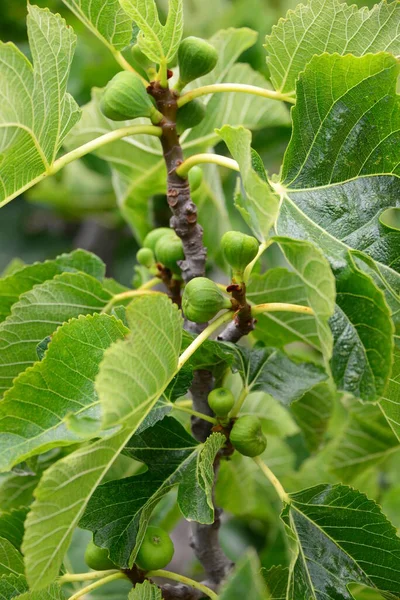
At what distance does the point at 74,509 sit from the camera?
22.9 inches

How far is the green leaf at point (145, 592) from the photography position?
2.36 feet

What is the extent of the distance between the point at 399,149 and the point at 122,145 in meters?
0.51

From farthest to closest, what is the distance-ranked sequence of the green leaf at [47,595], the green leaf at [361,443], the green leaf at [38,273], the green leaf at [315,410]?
the green leaf at [361,443]
the green leaf at [315,410]
the green leaf at [38,273]
the green leaf at [47,595]

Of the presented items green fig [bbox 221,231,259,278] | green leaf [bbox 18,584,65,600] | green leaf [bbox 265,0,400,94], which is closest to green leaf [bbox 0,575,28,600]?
green leaf [bbox 18,584,65,600]

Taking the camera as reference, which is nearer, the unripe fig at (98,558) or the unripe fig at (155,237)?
the unripe fig at (98,558)

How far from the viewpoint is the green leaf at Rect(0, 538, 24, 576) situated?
811 millimetres

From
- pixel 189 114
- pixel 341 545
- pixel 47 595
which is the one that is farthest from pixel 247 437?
pixel 189 114

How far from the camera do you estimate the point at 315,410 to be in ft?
3.60

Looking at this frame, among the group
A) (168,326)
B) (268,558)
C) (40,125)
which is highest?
(40,125)

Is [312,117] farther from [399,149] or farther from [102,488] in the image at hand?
[102,488]

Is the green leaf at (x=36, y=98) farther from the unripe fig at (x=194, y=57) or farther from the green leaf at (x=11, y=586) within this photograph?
the green leaf at (x=11, y=586)

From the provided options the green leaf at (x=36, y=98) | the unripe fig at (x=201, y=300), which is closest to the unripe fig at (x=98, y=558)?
the unripe fig at (x=201, y=300)

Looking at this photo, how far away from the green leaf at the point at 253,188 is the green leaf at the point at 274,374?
0.68 feet

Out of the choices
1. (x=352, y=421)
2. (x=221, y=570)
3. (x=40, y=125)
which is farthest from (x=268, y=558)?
(x=40, y=125)
